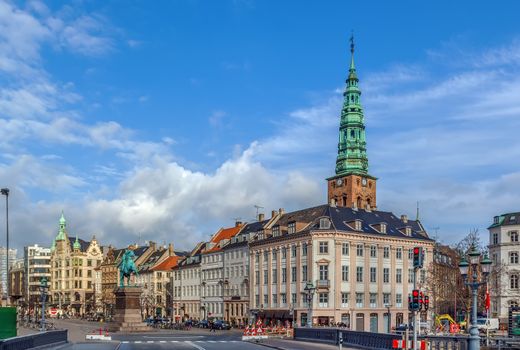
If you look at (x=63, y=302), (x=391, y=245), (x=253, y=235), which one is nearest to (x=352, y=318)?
(x=391, y=245)

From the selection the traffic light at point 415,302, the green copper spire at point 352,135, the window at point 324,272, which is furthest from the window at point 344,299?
the traffic light at point 415,302

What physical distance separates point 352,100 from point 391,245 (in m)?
40.8

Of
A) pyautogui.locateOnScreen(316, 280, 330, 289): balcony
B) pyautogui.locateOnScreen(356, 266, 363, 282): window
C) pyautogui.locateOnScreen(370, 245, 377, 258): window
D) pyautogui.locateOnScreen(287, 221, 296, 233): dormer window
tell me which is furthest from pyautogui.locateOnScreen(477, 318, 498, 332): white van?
pyautogui.locateOnScreen(287, 221, 296, 233): dormer window

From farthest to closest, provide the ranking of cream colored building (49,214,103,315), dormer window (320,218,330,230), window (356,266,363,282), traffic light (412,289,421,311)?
cream colored building (49,214,103,315)
window (356,266,363,282)
dormer window (320,218,330,230)
traffic light (412,289,421,311)

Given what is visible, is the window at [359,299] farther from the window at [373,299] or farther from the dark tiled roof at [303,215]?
the dark tiled roof at [303,215]

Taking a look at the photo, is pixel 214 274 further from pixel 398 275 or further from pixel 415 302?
pixel 415 302

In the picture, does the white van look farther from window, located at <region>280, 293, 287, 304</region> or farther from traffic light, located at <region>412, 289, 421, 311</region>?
traffic light, located at <region>412, 289, 421, 311</region>

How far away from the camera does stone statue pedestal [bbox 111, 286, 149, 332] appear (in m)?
73.5

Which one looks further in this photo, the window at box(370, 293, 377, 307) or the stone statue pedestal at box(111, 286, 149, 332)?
the window at box(370, 293, 377, 307)

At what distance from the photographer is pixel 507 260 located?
107m

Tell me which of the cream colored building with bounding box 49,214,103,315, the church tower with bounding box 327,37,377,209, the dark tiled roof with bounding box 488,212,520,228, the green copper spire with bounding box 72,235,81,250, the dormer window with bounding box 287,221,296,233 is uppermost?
the church tower with bounding box 327,37,377,209

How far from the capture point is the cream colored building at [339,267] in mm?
89312

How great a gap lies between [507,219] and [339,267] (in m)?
33.8

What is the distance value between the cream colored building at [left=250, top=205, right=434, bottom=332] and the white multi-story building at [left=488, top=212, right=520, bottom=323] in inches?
545
